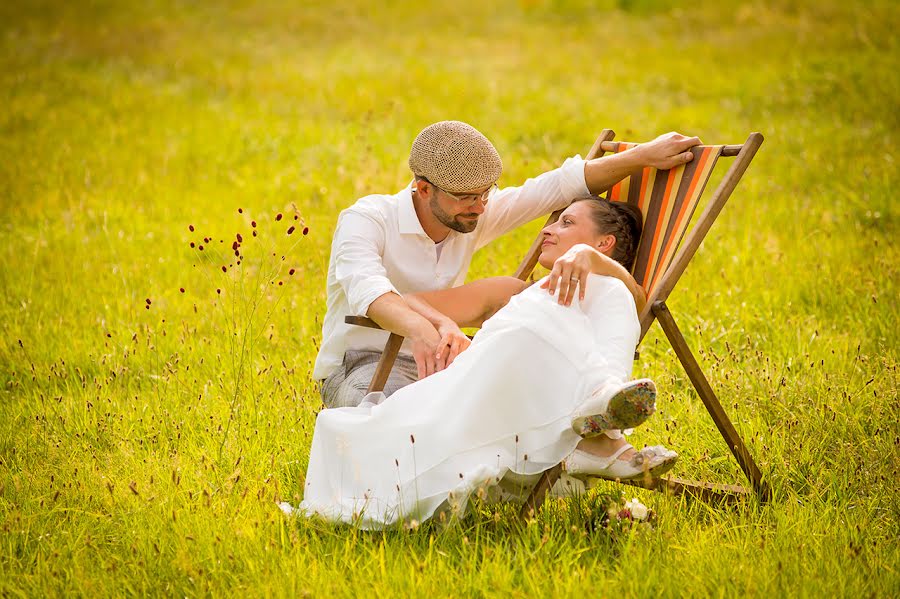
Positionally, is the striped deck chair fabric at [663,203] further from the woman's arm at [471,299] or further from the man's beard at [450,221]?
the man's beard at [450,221]

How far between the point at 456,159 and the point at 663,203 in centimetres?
96

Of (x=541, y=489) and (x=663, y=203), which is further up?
(x=663, y=203)

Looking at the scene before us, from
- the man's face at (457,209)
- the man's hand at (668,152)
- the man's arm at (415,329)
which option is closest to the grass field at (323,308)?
the man's arm at (415,329)

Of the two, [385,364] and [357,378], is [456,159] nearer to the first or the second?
[385,364]

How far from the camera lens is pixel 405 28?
18031 millimetres

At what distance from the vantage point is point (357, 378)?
4.13 m

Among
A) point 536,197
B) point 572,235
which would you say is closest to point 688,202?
point 572,235

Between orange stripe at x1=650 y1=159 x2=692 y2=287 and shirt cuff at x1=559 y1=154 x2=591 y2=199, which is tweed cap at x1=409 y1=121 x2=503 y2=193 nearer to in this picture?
shirt cuff at x1=559 y1=154 x2=591 y2=199

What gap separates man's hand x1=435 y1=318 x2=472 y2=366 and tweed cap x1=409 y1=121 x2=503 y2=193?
628 millimetres

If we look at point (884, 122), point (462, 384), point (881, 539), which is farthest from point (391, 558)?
point (884, 122)

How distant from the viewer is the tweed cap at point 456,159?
3.92 metres

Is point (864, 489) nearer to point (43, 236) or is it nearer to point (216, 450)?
point (216, 450)

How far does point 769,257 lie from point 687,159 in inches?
104

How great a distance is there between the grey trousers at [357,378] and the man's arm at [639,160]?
115 centimetres
